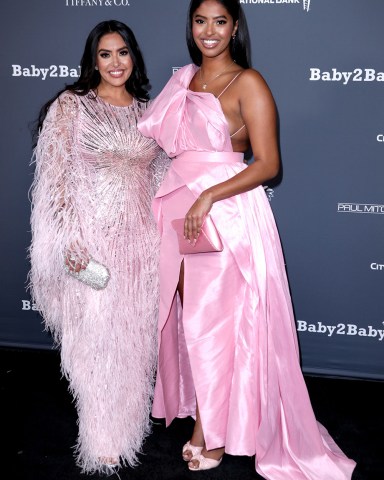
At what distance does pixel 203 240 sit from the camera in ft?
6.59

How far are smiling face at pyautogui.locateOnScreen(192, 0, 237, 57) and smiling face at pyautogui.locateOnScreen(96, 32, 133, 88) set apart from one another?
0.97ft

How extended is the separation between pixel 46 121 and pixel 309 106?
54.8 inches

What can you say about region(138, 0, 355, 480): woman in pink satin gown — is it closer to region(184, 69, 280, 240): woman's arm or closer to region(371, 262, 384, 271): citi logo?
region(184, 69, 280, 240): woman's arm

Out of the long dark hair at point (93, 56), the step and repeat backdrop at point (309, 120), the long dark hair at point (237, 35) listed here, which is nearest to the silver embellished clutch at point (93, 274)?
the long dark hair at point (93, 56)

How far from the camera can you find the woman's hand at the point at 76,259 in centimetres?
205

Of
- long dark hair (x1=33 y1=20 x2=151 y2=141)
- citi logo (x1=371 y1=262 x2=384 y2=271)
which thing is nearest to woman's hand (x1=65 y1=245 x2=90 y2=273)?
long dark hair (x1=33 y1=20 x2=151 y2=141)

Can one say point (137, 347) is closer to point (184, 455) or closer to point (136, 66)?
point (184, 455)

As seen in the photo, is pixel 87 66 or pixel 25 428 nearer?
pixel 87 66

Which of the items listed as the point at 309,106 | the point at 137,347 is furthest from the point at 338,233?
the point at 137,347

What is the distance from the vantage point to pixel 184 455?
2.29 m

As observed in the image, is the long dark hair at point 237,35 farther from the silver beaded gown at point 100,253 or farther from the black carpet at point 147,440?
the black carpet at point 147,440

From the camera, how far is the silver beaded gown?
206 cm

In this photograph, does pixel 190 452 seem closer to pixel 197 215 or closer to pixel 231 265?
pixel 231 265

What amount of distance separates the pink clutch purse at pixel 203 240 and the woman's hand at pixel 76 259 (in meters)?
0.36
